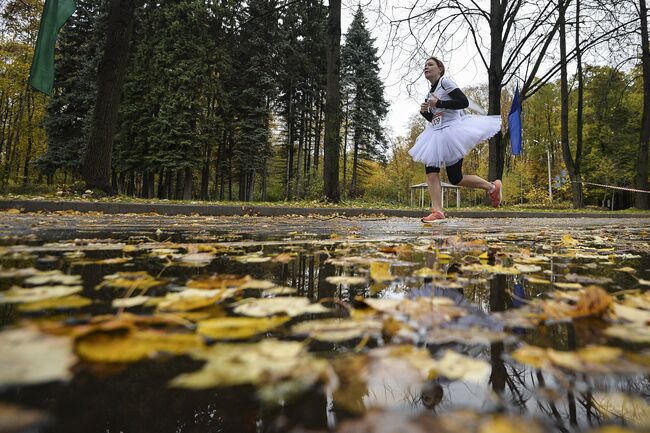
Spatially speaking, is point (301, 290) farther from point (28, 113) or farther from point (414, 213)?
point (28, 113)

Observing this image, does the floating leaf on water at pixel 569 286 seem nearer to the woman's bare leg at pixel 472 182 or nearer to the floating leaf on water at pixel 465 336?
the floating leaf on water at pixel 465 336

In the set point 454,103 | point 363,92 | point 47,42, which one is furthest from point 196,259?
point 363,92

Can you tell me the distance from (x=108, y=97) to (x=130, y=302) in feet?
33.0

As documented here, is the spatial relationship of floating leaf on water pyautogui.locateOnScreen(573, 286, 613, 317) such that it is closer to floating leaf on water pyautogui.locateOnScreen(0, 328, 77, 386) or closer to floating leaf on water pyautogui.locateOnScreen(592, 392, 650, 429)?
floating leaf on water pyautogui.locateOnScreen(592, 392, 650, 429)

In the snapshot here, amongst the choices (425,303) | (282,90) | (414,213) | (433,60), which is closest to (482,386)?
(425,303)

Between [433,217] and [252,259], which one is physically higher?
[433,217]

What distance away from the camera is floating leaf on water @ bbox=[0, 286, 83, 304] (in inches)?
36.0

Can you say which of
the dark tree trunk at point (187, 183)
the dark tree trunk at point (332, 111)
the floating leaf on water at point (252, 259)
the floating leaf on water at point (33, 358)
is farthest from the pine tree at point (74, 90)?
the floating leaf on water at point (33, 358)

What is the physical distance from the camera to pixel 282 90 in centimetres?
3098

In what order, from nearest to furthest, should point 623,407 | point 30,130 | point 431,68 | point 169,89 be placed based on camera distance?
point 623,407, point 431,68, point 169,89, point 30,130

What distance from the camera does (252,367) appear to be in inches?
22.5

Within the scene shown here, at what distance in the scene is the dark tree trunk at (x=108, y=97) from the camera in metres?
8.84

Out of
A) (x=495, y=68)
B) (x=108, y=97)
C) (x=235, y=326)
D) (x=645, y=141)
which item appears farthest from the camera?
(x=645, y=141)

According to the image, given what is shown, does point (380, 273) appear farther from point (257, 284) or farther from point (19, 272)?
point (19, 272)
